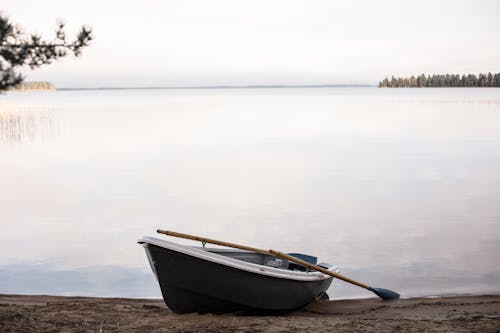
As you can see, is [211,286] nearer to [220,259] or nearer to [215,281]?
[215,281]

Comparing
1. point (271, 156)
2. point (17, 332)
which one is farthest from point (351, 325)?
point (271, 156)

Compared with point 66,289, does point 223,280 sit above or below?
above

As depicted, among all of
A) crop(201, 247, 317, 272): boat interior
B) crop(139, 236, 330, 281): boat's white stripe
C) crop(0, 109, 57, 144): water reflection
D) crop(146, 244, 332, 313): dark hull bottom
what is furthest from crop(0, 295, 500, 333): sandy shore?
crop(0, 109, 57, 144): water reflection

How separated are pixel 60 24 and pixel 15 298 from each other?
14.0 ft

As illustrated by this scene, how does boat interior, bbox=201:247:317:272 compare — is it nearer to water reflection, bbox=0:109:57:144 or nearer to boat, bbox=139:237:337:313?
boat, bbox=139:237:337:313

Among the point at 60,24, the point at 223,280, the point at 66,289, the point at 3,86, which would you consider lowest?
the point at 66,289

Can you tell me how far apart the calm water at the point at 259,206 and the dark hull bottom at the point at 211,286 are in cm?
213

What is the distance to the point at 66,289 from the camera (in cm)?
1086

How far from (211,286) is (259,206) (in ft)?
33.8

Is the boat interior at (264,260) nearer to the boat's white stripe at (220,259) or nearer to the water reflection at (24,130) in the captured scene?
the boat's white stripe at (220,259)

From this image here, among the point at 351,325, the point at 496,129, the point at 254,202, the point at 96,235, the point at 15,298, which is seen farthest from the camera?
the point at 496,129

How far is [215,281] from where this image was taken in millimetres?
8180

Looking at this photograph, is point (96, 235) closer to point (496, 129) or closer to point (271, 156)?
point (271, 156)

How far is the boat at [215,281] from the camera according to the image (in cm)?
798
